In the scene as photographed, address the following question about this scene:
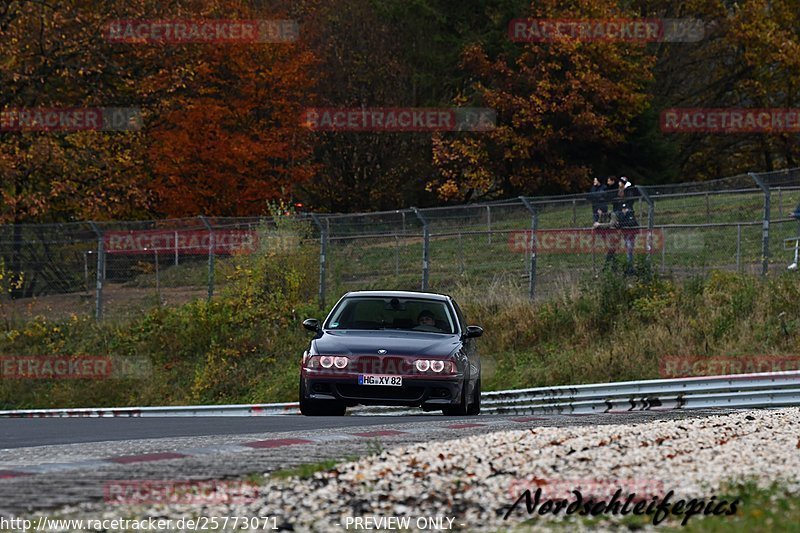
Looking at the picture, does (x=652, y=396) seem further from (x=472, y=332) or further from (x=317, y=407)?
(x=317, y=407)

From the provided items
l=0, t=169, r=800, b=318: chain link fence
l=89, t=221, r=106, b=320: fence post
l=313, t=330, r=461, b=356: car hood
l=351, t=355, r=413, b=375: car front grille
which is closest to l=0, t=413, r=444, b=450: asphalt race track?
l=351, t=355, r=413, b=375: car front grille

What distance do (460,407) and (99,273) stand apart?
16.8 meters

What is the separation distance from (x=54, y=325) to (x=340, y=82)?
23.2 meters

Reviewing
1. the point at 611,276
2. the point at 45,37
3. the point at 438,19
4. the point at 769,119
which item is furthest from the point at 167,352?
the point at 769,119

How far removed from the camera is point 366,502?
813 cm

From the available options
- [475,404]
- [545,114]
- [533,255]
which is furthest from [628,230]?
[545,114]

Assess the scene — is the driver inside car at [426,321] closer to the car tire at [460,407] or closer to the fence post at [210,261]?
the car tire at [460,407]

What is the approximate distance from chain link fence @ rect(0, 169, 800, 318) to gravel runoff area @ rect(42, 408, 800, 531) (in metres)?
14.9

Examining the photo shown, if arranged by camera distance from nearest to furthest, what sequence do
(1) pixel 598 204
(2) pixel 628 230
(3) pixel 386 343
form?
(3) pixel 386 343 → (2) pixel 628 230 → (1) pixel 598 204

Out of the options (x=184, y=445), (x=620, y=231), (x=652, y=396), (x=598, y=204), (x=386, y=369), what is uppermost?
(x=598, y=204)

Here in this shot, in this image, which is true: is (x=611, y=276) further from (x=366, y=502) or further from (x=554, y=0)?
(x=554, y=0)

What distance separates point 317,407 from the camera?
17.1 meters

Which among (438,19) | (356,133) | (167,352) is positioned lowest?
(167,352)

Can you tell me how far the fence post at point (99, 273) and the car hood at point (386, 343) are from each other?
15.3 m
